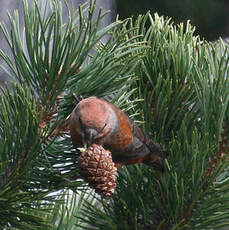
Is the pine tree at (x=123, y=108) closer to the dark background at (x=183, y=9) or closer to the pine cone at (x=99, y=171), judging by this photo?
the pine cone at (x=99, y=171)

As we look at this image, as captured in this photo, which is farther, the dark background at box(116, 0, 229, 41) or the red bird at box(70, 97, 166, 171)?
the dark background at box(116, 0, 229, 41)

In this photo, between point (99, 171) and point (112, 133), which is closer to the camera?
point (99, 171)

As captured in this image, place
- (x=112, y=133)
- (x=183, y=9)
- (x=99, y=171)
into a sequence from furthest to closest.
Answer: (x=183, y=9) < (x=112, y=133) < (x=99, y=171)

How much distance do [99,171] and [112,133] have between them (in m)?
0.11

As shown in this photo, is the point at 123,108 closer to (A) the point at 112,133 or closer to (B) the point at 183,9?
(A) the point at 112,133

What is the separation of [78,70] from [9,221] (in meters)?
0.17

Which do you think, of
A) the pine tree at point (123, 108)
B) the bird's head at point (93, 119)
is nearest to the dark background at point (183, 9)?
the pine tree at point (123, 108)

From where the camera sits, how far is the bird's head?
488mm

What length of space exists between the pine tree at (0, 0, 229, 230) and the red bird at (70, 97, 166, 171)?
15mm

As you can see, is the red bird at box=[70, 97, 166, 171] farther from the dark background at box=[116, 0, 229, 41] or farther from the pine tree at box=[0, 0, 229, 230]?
the dark background at box=[116, 0, 229, 41]

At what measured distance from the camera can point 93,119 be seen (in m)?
0.52

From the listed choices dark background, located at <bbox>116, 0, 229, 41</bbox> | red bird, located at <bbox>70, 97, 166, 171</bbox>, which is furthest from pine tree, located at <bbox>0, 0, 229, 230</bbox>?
dark background, located at <bbox>116, 0, 229, 41</bbox>

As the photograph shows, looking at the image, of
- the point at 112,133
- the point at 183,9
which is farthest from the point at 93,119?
the point at 183,9

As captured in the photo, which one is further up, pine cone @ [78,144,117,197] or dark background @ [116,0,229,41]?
dark background @ [116,0,229,41]
